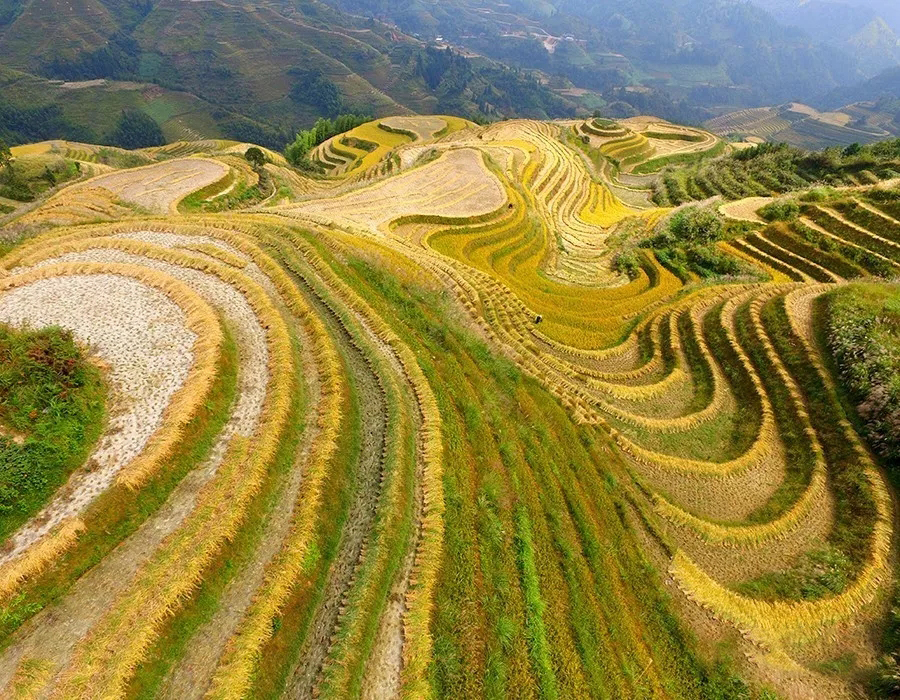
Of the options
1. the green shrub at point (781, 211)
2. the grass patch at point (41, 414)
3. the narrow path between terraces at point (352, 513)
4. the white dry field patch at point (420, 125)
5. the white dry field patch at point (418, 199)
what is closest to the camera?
the narrow path between terraces at point (352, 513)

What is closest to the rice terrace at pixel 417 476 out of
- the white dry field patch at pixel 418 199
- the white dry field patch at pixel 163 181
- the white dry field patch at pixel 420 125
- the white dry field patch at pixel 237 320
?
the white dry field patch at pixel 237 320

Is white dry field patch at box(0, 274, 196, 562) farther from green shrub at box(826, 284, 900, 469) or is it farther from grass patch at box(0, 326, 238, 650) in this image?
green shrub at box(826, 284, 900, 469)

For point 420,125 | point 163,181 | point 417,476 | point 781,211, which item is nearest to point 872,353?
point 417,476

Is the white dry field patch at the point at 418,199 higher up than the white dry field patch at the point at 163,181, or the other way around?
the white dry field patch at the point at 418,199

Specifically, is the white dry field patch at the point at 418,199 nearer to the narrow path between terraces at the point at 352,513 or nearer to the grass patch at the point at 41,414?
the narrow path between terraces at the point at 352,513

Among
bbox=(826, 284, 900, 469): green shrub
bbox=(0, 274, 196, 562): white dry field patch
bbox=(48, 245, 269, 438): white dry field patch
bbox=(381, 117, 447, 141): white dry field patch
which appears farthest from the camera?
bbox=(381, 117, 447, 141): white dry field patch

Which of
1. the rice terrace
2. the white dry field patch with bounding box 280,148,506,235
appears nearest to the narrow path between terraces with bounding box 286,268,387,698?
the rice terrace

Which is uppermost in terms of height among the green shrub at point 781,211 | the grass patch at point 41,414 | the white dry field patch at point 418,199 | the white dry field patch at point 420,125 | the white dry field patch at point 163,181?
the white dry field patch at point 420,125
